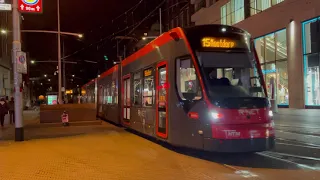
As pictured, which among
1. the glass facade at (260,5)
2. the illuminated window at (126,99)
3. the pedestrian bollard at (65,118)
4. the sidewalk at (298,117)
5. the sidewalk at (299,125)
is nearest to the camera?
the sidewalk at (299,125)

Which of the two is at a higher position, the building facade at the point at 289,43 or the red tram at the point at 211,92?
the building facade at the point at 289,43

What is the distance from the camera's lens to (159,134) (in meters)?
11.8

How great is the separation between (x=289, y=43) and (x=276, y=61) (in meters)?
2.31

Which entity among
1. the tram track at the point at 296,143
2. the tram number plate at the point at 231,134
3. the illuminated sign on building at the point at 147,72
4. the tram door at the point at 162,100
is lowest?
the tram track at the point at 296,143

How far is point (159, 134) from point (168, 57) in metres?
2.58

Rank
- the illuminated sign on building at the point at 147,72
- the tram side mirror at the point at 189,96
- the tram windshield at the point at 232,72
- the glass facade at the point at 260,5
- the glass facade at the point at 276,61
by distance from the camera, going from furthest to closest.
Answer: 1. the glass facade at the point at 260,5
2. the glass facade at the point at 276,61
3. the illuminated sign on building at the point at 147,72
4. the tram side mirror at the point at 189,96
5. the tram windshield at the point at 232,72

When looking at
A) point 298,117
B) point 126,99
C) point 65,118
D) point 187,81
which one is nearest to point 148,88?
point 187,81

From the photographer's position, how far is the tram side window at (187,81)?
9539 mm

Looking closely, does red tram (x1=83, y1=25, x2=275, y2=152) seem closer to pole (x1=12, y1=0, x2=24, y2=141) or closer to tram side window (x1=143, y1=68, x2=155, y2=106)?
tram side window (x1=143, y1=68, x2=155, y2=106)

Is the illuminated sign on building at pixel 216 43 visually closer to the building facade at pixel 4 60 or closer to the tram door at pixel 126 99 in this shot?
the tram door at pixel 126 99

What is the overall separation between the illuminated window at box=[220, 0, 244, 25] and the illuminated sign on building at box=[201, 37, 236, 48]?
22107 mm

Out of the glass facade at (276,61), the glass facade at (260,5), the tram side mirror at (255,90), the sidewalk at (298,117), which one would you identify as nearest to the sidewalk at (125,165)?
the tram side mirror at (255,90)

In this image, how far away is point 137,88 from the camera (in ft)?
47.9

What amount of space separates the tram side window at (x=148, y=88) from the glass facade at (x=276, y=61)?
1408 centimetres
